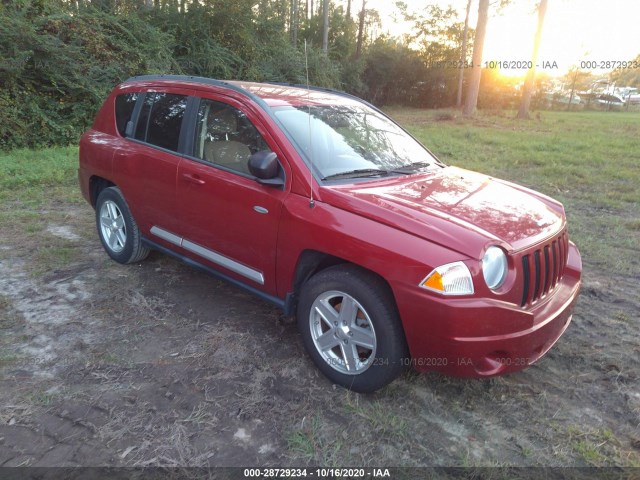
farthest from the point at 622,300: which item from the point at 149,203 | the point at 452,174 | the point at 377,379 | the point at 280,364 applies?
the point at 149,203

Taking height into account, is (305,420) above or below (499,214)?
below

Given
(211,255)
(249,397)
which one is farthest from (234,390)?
(211,255)

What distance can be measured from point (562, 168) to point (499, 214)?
7.82 metres

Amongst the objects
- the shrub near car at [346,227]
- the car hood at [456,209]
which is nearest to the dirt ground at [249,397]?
the shrub near car at [346,227]

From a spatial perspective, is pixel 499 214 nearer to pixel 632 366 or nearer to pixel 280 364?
pixel 632 366

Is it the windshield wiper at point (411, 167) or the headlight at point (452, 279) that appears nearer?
the headlight at point (452, 279)

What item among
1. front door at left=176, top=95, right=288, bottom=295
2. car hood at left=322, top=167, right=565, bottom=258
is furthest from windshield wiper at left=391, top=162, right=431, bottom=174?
front door at left=176, top=95, right=288, bottom=295

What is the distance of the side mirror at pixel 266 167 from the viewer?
3.13 m

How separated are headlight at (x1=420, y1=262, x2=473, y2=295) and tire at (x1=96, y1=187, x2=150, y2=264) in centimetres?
305

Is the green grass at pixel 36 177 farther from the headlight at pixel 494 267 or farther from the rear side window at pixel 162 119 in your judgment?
the headlight at pixel 494 267

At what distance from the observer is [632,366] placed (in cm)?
336

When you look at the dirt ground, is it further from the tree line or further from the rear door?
→ the tree line

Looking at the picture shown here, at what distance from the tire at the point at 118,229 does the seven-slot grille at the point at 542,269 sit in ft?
11.1

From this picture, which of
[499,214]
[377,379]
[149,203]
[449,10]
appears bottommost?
[377,379]
